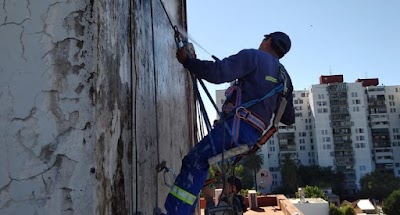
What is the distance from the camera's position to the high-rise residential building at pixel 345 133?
230 feet

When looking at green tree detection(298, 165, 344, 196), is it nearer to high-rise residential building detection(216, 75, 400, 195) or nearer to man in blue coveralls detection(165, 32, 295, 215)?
high-rise residential building detection(216, 75, 400, 195)

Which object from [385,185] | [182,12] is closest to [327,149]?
[385,185]

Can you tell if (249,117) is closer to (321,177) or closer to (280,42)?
(280,42)

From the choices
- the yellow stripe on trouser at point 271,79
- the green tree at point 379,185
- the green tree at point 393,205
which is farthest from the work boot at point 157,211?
the green tree at point 379,185

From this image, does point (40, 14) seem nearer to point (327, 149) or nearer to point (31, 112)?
point (31, 112)

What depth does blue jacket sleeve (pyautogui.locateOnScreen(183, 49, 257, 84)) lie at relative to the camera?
2551 millimetres

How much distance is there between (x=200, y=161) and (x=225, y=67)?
2.14 ft

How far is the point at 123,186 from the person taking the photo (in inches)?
73.1

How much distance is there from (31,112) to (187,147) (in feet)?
9.90

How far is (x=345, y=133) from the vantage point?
70.6m

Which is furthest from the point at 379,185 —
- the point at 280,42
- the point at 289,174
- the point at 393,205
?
the point at 280,42

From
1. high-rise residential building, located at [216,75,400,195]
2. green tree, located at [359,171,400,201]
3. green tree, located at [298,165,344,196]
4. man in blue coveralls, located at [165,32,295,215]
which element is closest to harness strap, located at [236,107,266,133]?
man in blue coveralls, located at [165,32,295,215]

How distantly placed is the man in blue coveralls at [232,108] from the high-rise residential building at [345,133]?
6682 centimetres

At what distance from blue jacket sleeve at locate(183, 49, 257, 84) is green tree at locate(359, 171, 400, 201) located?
6414 centimetres
